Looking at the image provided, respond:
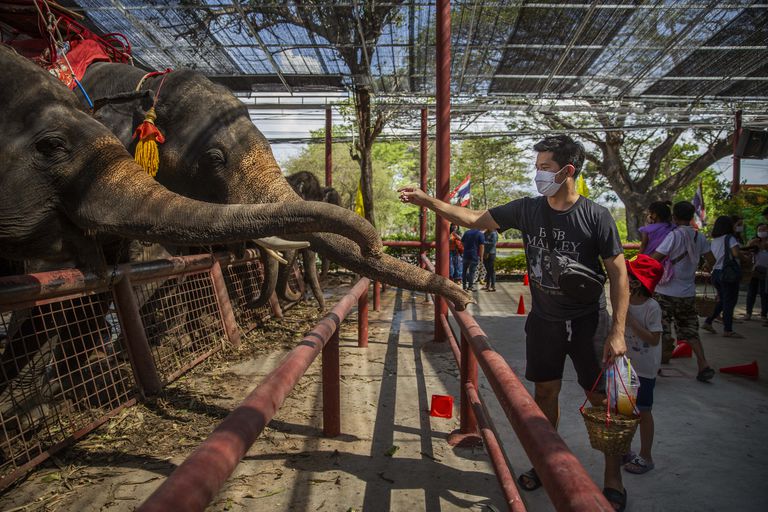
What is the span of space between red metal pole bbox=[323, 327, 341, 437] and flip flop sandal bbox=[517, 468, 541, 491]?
1.21 meters

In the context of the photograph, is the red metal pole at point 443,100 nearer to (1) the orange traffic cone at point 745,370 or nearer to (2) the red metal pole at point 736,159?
(1) the orange traffic cone at point 745,370

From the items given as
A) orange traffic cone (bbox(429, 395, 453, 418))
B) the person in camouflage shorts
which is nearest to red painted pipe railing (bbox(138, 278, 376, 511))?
orange traffic cone (bbox(429, 395, 453, 418))

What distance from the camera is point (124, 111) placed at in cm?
374

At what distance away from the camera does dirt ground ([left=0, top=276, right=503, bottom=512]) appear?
8.65ft

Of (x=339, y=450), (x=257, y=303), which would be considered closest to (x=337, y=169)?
(x=257, y=303)

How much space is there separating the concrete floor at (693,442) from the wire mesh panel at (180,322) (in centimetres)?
270

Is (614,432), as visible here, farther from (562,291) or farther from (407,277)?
(407,277)

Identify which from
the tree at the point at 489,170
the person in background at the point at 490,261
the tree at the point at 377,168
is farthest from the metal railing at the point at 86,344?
the tree at the point at 489,170

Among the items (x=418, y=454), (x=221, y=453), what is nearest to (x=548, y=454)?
(x=221, y=453)

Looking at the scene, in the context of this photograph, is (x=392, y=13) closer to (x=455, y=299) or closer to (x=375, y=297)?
(x=375, y=297)

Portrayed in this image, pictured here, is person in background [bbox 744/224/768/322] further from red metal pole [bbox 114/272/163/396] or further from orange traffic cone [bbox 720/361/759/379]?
red metal pole [bbox 114/272/163/396]

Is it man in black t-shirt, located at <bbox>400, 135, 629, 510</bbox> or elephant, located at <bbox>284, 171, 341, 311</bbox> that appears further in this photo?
elephant, located at <bbox>284, 171, 341, 311</bbox>

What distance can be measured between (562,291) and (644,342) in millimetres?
991

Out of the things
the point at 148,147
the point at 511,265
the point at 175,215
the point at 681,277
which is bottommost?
the point at 511,265
